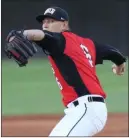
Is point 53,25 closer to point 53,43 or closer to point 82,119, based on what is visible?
point 53,43

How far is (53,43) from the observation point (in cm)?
355

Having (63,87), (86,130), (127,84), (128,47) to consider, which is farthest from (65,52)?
(128,47)

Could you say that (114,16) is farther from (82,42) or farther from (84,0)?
(82,42)

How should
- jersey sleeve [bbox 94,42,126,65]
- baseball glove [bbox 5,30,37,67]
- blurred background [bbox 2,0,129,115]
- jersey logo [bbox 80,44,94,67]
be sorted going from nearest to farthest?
baseball glove [bbox 5,30,37,67] < jersey logo [bbox 80,44,94,67] < jersey sleeve [bbox 94,42,126,65] < blurred background [bbox 2,0,129,115]

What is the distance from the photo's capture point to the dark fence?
16.7 meters

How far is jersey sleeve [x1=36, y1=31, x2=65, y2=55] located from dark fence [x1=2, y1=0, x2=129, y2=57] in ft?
42.7

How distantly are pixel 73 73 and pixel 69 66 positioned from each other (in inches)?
2.5

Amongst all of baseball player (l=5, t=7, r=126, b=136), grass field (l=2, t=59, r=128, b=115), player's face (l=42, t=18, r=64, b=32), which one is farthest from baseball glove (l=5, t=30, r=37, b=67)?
grass field (l=2, t=59, r=128, b=115)

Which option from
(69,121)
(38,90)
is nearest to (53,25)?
(69,121)

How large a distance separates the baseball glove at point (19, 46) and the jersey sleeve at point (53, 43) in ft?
0.31

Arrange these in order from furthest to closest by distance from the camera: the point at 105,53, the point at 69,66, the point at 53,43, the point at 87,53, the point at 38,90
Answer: the point at 38,90 → the point at 105,53 → the point at 87,53 → the point at 69,66 → the point at 53,43

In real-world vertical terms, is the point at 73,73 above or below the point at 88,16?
above

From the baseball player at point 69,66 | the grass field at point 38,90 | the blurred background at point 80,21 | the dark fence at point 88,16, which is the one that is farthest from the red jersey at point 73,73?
the dark fence at point 88,16

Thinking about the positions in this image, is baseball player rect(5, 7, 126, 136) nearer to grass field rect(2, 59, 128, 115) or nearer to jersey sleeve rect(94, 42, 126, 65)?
jersey sleeve rect(94, 42, 126, 65)
